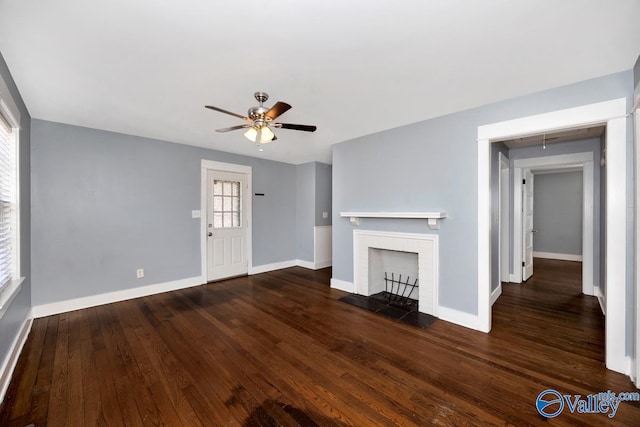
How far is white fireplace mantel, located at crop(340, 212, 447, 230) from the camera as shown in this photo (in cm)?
300

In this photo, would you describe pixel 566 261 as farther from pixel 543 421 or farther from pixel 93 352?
pixel 93 352

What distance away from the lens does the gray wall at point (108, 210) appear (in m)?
3.18

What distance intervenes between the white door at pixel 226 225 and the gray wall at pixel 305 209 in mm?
1315

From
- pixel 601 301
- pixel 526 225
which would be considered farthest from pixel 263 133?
pixel 526 225

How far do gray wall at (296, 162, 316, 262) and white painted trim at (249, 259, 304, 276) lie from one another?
0.21 m

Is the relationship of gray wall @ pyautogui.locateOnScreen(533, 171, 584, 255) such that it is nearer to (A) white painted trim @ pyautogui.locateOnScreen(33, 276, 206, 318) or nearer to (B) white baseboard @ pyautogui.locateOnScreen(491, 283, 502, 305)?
A: (B) white baseboard @ pyautogui.locateOnScreen(491, 283, 502, 305)

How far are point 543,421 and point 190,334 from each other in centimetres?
293

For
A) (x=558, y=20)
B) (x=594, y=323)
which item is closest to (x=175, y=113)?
(x=558, y=20)

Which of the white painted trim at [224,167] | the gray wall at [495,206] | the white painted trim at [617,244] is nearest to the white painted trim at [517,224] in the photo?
the gray wall at [495,206]

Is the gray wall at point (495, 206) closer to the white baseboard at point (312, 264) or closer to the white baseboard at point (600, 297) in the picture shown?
the white baseboard at point (600, 297)

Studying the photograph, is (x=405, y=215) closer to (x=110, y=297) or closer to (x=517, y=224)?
(x=517, y=224)

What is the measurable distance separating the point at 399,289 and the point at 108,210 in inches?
171

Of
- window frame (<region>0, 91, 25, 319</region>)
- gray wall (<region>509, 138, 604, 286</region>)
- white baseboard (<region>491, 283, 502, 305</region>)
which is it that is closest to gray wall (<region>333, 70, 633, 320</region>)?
white baseboard (<region>491, 283, 502, 305</region>)
